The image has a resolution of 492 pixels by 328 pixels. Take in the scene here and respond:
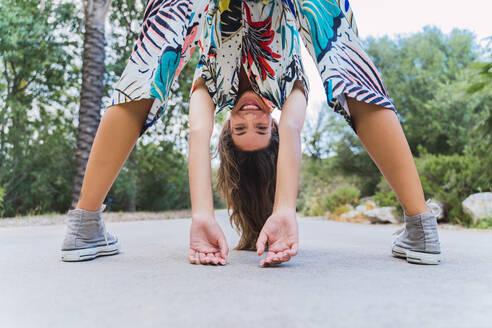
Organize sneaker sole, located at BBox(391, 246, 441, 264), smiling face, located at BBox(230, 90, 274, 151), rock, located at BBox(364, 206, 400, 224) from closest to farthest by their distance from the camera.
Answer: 1. sneaker sole, located at BBox(391, 246, 441, 264)
2. smiling face, located at BBox(230, 90, 274, 151)
3. rock, located at BBox(364, 206, 400, 224)

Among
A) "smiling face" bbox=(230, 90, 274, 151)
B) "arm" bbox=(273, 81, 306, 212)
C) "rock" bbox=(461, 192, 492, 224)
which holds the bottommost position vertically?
"rock" bbox=(461, 192, 492, 224)

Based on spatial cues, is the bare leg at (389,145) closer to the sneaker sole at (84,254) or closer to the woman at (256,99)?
the woman at (256,99)

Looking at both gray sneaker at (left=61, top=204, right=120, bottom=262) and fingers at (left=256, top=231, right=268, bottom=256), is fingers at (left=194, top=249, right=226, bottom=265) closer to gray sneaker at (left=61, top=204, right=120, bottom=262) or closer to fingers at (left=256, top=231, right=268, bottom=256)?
fingers at (left=256, top=231, right=268, bottom=256)

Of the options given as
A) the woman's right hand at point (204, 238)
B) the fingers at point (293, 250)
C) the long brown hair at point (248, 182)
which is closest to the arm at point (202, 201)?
the woman's right hand at point (204, 238)

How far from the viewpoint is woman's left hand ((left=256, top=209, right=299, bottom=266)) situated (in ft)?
3.88

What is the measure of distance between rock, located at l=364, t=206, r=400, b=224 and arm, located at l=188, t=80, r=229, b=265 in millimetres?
4652

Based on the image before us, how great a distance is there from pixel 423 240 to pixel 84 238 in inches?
52.3

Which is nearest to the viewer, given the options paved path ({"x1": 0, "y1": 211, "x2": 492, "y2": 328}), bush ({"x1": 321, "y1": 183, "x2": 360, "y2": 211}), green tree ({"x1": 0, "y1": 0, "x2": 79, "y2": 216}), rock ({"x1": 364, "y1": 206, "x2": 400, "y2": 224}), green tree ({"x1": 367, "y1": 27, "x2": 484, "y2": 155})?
paved path ({"x1": 0, "y1": 211, "x2": 492, "y2": 328})

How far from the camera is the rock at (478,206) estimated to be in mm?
4136

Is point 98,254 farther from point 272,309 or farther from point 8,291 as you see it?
point 272,309

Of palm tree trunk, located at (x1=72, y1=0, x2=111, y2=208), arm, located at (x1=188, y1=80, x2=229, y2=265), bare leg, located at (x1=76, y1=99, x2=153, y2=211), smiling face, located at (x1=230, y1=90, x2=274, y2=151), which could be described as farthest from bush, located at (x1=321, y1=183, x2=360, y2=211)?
bare leg, located at (x1=76, y1=99, x2=153, y2=211)

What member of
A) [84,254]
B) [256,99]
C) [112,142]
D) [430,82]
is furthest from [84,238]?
[430,82]

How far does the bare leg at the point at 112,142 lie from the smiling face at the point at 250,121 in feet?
1.44

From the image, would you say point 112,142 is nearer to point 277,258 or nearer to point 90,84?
point 277,258
